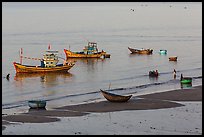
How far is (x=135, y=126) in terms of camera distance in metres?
25.3

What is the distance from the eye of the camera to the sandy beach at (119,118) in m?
24.4

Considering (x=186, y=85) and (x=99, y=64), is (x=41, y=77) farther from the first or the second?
(x=186, y=85)

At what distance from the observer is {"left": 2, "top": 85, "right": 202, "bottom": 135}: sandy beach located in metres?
24.4

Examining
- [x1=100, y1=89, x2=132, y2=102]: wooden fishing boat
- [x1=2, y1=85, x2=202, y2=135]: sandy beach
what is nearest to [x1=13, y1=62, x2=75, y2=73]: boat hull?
[x1=2, y1=85, x2=202, y2=135]: sandy beach

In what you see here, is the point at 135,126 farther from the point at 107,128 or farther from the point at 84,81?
the point at 84,81

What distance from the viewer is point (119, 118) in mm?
27438

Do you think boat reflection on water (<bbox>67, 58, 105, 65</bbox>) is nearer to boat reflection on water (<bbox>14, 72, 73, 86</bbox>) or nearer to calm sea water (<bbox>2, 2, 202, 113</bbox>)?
calm sea water (<bbox>2, 2, 202, 113</bbox>)

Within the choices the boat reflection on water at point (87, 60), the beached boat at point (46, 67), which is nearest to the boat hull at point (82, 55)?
the boat reflection on water at point (87, 60)

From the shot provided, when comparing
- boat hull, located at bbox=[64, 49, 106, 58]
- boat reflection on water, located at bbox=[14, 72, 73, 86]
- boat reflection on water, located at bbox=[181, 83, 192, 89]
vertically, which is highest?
boat hull, located at bbox=[64, 49, 106, 58]

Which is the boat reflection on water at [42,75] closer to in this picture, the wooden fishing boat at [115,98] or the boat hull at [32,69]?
the boat hull at [32,69]

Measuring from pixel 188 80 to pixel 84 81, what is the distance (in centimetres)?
965

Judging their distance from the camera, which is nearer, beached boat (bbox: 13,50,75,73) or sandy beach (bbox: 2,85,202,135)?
sandy beach (bbox: 2,85,202,135)

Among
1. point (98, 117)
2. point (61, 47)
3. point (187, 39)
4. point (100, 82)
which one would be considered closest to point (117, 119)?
point (98, 117)

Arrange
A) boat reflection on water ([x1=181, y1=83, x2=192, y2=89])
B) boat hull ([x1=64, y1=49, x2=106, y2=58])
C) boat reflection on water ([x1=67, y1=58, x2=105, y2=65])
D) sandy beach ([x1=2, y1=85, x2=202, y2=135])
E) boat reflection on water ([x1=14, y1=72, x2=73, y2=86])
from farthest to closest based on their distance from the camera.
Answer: boat hull ([x1=64, y1=49, x2=106, y2=58]) → boat reflection on water ([x1=67, y1=58, x2=105, y2=65]) → boat reflection on water ([x1=14, y1=72, x2=73, y2=86]) → boat reflection on water ([x1=181, y1=83, x2=192, y2=89]) → sandy beach ([x1=2, y1=85, x2=202, y2=135])
